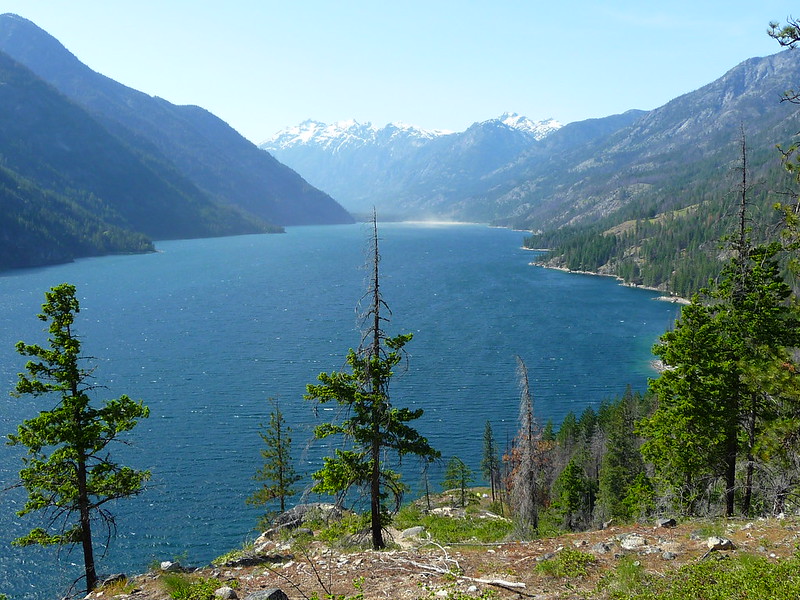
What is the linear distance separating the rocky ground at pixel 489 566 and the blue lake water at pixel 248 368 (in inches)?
304

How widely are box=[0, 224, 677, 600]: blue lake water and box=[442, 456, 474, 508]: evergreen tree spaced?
4.62 meters

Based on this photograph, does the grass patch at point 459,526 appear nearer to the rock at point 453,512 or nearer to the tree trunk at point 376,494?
the rock at point 453,512

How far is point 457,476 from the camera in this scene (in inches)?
2411

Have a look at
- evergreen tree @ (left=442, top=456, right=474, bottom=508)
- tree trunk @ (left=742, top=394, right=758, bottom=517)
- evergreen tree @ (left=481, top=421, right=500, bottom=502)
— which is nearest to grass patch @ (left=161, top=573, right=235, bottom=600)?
tree trunk @ (left=742, top=394, right=758, bottom=517)

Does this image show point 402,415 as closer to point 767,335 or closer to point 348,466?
point 348,466

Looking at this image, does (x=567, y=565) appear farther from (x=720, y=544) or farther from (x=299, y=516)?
(x=299, y=516)

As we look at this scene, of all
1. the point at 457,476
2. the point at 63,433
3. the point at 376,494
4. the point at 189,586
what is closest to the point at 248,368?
the point at 457,476

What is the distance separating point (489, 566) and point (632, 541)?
4756mm

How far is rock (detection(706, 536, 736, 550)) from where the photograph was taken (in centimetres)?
1442

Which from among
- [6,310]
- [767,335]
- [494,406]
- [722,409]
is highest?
[767,335]

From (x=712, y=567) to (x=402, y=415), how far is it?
12388 mm

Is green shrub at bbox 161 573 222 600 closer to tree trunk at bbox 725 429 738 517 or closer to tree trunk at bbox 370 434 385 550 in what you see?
tree trunk at bbox 370 434 385 550

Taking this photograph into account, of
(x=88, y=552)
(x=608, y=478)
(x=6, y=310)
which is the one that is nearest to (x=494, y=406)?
(x=608, y=478)

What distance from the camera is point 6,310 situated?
446 feet
